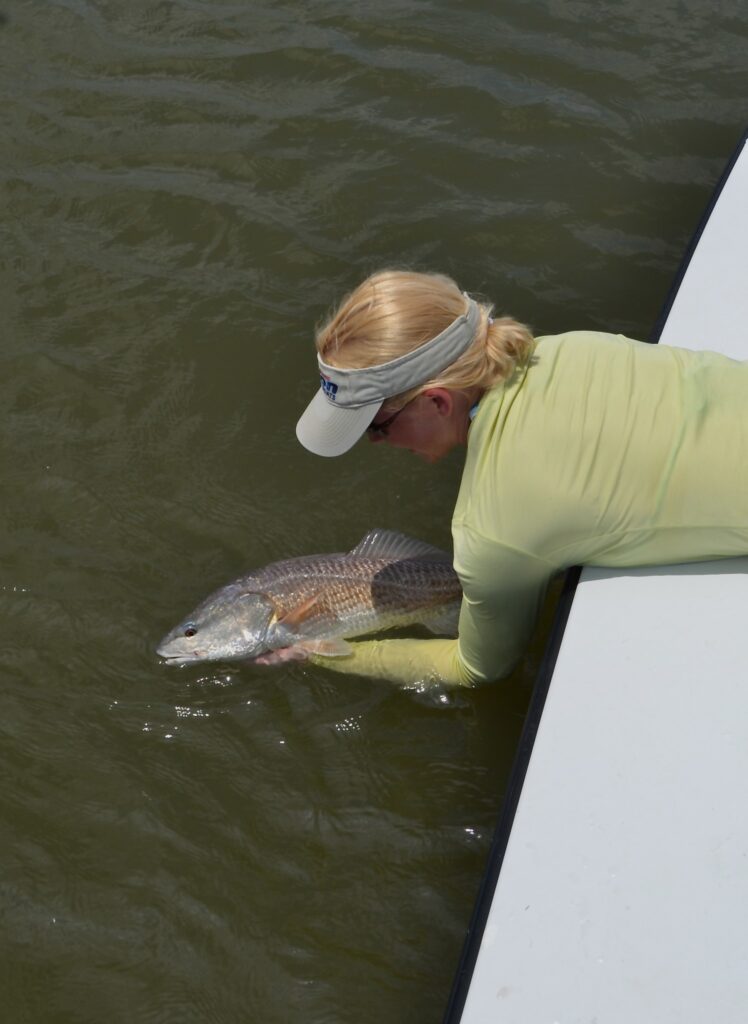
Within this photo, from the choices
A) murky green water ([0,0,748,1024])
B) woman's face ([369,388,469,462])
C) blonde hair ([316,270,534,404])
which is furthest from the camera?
murky green water ([0,0,748,1024])

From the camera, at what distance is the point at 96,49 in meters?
7.64

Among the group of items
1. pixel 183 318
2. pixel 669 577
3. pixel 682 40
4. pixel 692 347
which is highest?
pixel 682 40

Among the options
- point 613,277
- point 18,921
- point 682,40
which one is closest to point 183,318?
point 613,277

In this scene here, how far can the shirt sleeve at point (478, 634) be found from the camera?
128 inches

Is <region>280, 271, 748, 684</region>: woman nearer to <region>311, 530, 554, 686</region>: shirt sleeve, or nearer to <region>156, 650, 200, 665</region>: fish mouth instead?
<region>311, 530, 554, 686</region>: shirt sleeve

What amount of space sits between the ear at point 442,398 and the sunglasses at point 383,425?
0.28ft

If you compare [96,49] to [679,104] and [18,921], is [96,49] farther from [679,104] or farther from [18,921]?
[18,921]

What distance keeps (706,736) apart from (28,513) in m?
3.30

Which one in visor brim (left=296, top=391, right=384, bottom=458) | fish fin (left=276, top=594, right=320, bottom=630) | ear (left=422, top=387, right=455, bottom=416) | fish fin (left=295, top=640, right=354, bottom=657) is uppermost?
ear (left=422, top=387, right=455, bottom=416)

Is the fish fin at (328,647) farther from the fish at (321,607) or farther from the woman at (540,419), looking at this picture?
the woman at (540,419)

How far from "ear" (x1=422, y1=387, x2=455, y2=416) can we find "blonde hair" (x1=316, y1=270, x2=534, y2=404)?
0.02 m

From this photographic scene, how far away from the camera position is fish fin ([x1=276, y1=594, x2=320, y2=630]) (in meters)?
4.30

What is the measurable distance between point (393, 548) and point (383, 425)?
120 centimetres

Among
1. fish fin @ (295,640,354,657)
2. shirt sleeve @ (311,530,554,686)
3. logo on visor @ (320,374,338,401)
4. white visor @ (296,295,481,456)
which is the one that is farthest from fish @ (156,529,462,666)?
logo on visor @ (320,374,338,401)
